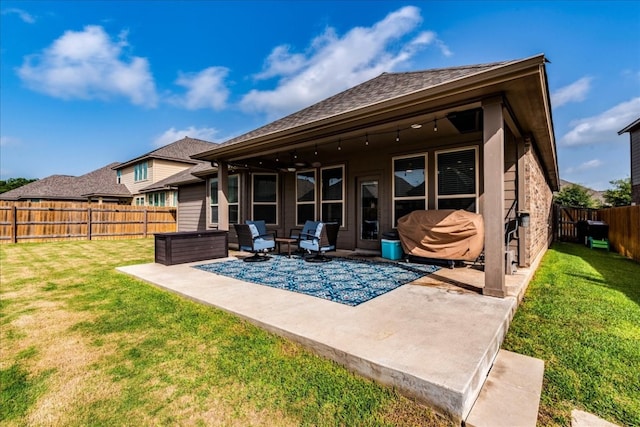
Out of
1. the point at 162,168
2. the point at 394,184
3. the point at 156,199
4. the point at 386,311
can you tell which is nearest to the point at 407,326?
Answer: the point at 386,311

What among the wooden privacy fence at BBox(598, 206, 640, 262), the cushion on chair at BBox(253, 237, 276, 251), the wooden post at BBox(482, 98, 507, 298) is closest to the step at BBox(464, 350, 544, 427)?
the wooden post at BBox(482, 98, 507, 298)

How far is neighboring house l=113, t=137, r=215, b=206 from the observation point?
56.5 ft

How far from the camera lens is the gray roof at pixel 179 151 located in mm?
18531

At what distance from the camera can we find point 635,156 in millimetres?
13422

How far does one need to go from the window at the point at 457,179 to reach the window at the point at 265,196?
530 cm

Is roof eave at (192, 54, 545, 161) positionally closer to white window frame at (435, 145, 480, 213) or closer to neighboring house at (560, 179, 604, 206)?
white window frame at (435, 145, 480, 213)

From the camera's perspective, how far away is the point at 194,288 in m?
4.29

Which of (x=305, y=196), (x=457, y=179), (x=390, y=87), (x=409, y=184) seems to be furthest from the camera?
(x=305, y=196)

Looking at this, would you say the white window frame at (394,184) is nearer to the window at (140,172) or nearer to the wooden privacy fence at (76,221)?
the wooden privacy fence at (76,221)

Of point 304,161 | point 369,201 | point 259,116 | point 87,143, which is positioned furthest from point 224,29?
Result: point 87,143

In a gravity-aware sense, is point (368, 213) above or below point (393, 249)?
above

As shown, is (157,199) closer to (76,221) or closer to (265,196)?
(76,221)

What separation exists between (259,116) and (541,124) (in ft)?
58.5

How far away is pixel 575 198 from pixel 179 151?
100ft
